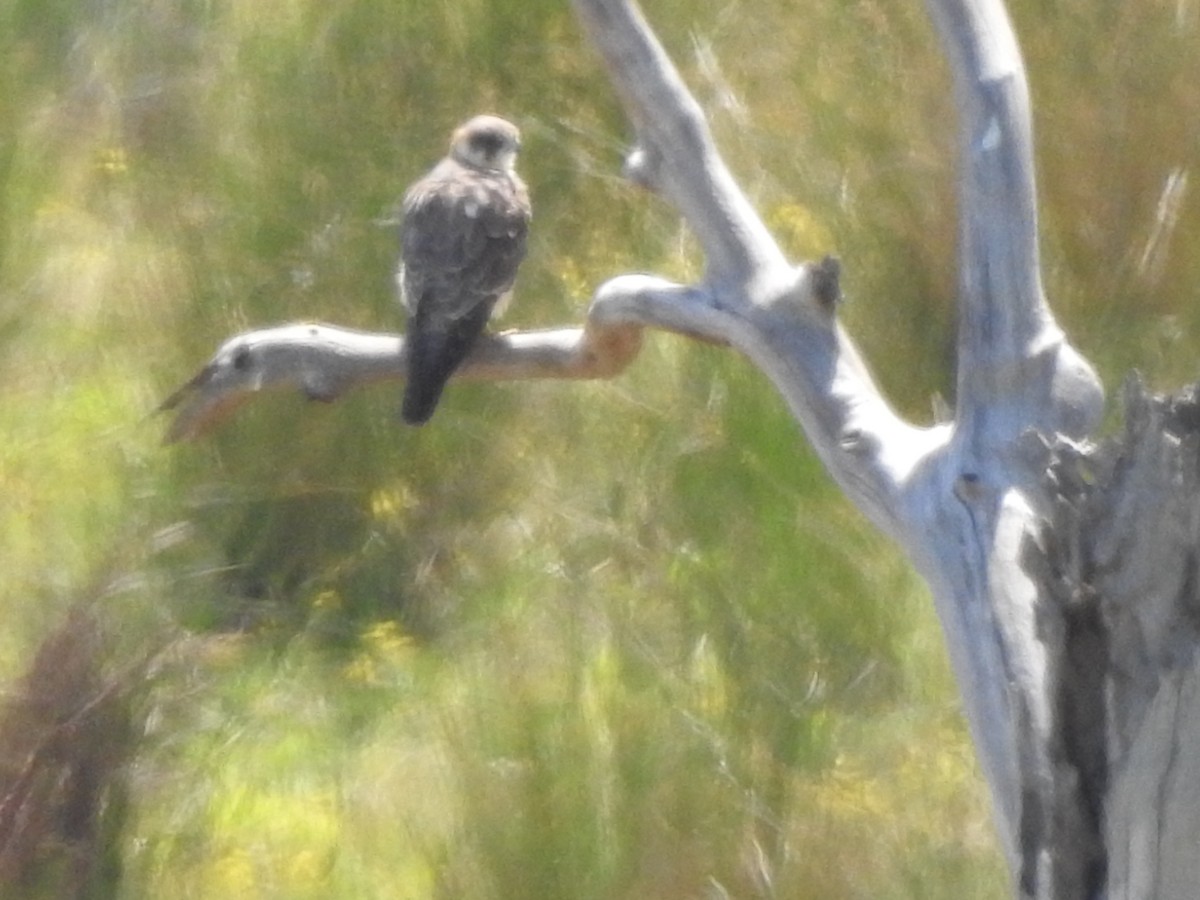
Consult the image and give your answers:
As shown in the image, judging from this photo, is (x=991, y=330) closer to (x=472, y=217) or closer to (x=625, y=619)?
(x=625, y=619)

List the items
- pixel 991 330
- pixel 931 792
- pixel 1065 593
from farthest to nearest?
pixel 931 792, pixel 991 330, pixel 1065 593

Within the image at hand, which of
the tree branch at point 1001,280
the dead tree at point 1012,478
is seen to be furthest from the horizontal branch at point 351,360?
the tree branch at point 1001,280

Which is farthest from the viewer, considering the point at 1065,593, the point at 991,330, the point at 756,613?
the point at 756,613

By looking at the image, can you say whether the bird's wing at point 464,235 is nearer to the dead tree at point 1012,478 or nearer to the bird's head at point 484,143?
the bird's head at point 484,143

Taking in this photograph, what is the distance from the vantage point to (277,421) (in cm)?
289

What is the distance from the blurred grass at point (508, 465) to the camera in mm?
2020

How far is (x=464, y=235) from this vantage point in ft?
7.57

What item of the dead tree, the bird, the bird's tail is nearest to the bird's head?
the bird

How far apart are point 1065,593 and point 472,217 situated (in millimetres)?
1434

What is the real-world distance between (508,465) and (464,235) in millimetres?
539

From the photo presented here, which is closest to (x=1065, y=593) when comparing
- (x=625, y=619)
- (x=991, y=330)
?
(x=991, y=330)

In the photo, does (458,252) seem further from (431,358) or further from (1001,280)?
(1001,280)

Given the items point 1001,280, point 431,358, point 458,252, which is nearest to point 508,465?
point 458,252

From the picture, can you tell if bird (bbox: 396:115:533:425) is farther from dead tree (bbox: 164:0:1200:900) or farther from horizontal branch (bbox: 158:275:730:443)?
dead tree (bbox: 164:0:1200:900)
